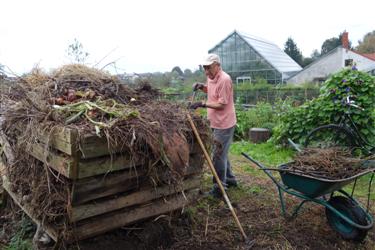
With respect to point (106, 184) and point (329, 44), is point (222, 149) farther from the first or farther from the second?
point (329, 44)

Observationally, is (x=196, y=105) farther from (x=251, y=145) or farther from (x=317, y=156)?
(x=251, y=145)

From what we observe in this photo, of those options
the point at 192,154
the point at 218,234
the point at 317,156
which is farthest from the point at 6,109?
the point at 317,156

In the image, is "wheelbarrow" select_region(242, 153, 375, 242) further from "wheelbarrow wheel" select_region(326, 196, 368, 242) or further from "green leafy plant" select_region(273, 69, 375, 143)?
"green leafy plant" select_region(273, 69, 375, 143)

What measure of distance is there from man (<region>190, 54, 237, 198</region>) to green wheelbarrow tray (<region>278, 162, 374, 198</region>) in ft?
3.31

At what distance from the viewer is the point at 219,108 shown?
13.1ft

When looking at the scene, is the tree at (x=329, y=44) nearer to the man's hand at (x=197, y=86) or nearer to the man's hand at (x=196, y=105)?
the man's hand at (x=197, y=86)

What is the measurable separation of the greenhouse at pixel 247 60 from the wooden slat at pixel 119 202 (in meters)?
21.0


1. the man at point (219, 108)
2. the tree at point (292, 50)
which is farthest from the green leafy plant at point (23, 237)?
the tree at point (292, 50)

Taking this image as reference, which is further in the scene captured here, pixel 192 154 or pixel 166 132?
pixel 192 154

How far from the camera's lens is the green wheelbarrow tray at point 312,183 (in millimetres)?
2887

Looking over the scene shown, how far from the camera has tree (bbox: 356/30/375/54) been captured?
41.6m

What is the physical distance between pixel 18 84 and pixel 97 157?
5.04 feet

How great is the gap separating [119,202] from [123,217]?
184 mm

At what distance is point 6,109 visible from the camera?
2.91m
